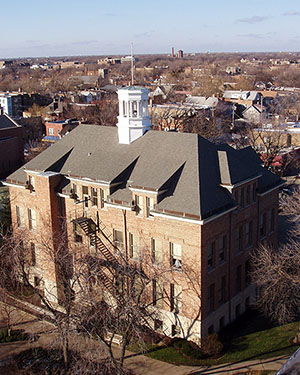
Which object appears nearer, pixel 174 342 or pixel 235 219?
pixel 174 342

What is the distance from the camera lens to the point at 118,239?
30078 millimetres

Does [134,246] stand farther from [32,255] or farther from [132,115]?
[132,115]

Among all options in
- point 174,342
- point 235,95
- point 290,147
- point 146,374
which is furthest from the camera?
point 235,95

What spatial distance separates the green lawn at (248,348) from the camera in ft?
84.9

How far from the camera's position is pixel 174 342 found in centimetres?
2712

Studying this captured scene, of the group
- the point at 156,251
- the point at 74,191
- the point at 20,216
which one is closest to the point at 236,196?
the point at 156,251

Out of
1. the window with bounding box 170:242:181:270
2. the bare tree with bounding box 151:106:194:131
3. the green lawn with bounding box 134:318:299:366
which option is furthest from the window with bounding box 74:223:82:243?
the bare tree with bounding box 151:106:194:131

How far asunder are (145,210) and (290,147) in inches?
2002

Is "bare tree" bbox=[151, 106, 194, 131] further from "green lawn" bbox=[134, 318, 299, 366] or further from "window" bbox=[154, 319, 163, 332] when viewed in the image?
"green lawn" bbox=[134, 318, 299, 366]

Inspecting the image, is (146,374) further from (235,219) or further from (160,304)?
(235,219)

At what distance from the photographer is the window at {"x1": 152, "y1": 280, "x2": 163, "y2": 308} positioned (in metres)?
28.1

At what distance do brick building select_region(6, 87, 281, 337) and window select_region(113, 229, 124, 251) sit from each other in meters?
0.09

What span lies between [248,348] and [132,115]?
16864 millimetres

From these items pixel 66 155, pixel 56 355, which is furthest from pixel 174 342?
pixel 66 155
